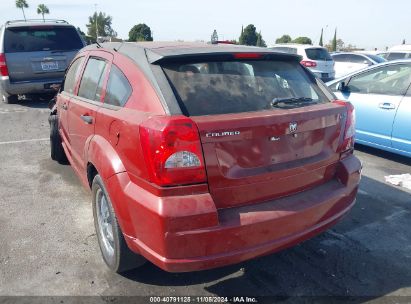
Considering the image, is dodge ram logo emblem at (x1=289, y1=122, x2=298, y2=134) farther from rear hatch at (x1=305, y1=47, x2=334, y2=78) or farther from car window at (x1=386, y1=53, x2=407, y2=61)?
car window at (x1=386, y1=53, x2=407, y2=61)

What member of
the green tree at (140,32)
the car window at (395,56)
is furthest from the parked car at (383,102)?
the green tree at (140,32)

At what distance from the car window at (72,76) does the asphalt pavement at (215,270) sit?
3.88 ft

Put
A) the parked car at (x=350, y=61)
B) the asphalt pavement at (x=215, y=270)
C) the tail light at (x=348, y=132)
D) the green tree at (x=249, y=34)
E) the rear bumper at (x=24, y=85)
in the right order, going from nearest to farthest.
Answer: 1. the asphalt pavement at (x=215, y=270)
2. the tail light at (x=348, y=132)
3. the rear bumper at (x=24, y=85)
4. the parked car at (x=350, y=61)
5. the green tree at (x=249, y=34)

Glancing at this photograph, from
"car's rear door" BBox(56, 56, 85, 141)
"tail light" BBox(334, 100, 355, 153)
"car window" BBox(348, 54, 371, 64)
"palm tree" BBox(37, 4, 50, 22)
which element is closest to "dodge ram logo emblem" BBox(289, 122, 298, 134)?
"tail light" BBox(334, 100, 355, 153)

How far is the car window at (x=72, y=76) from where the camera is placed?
13.4 ft

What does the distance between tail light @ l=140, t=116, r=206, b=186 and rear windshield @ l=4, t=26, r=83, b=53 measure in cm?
801

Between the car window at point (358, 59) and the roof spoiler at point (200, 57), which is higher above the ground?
the roof spoiler at point (200, 57)

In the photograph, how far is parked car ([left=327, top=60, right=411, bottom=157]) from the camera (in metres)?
5.24

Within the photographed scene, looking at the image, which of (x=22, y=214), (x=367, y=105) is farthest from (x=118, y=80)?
(x=367, y=105)

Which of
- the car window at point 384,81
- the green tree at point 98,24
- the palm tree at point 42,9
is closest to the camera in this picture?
the car window at point 384,81

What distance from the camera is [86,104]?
3449mm

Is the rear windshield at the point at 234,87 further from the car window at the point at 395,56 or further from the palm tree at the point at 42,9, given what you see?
the palm tree at the point at 42,9

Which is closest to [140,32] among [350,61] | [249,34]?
[249,34]

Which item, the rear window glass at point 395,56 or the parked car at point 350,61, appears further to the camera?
the rear window glass at point 395,56
